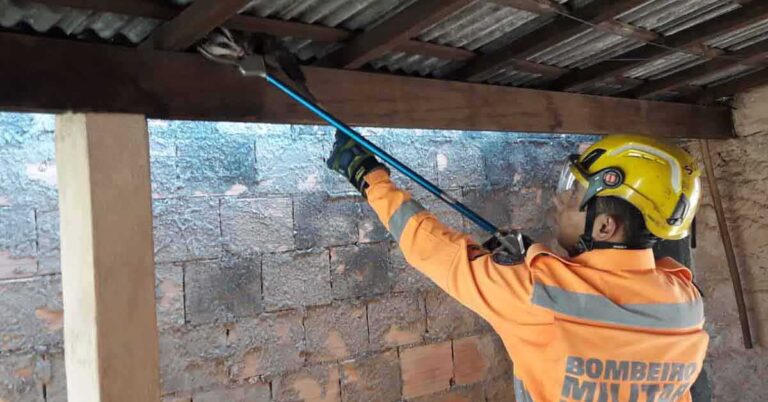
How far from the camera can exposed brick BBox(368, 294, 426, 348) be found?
2748 millimetres

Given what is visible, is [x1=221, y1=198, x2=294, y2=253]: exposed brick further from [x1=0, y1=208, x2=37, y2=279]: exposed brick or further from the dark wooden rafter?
the dark wooden rafter

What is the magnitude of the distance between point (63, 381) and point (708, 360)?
318 centimetres

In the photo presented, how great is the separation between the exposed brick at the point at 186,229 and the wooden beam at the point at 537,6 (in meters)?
1.28

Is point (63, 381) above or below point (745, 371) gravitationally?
above

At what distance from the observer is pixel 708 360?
11.5ft

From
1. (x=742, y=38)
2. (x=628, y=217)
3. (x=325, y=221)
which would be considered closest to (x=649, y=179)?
(x=628, y=217)

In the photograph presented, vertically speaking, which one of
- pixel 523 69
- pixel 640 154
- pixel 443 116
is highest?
pixel 523 69

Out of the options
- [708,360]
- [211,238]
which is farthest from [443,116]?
[708,360]

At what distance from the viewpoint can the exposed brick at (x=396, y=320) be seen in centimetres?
275

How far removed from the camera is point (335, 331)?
8.61ft

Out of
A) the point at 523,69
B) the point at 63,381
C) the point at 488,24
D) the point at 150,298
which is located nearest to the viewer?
the point at 150,298

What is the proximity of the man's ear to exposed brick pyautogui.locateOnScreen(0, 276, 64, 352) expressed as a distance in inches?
65.0

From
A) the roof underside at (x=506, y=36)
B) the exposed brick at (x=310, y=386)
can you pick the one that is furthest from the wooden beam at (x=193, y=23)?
the exposed brick at (x=310, y=386)

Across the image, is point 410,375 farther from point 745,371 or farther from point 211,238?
point 745,371
